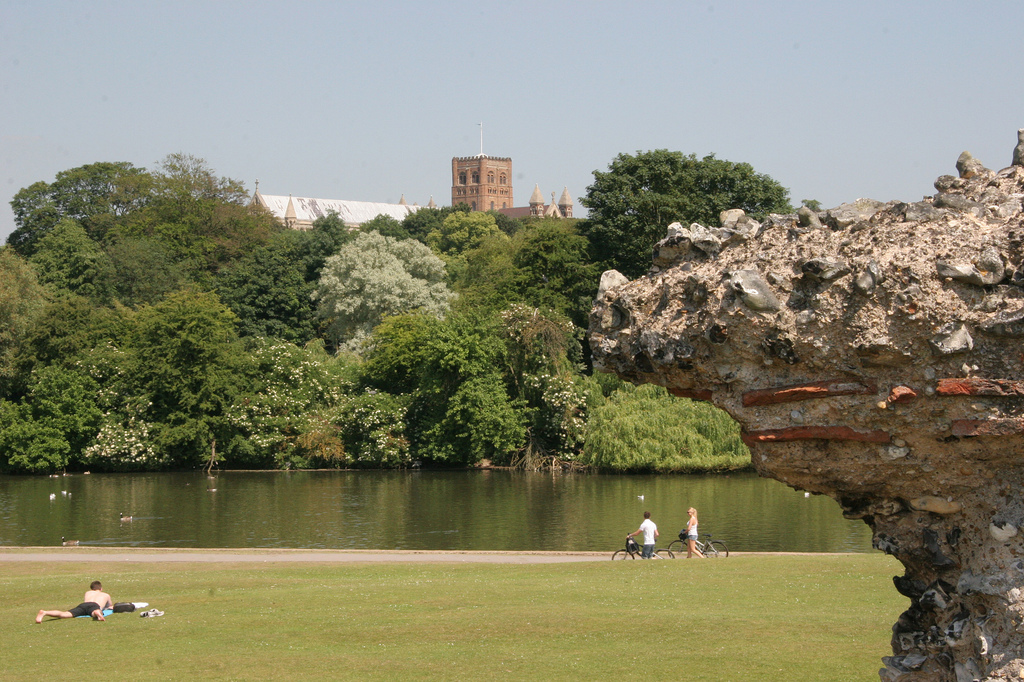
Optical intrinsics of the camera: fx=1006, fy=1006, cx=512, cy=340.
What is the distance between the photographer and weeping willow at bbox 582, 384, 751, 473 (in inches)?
1617

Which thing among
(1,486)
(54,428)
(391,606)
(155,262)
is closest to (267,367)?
(54,428)

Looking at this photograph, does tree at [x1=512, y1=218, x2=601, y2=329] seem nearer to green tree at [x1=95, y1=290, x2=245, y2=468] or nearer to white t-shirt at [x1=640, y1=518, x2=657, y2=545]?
green tree at [x1=95, y1=290, x2=245, y2=468]

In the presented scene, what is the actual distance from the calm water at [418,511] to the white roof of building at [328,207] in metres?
113

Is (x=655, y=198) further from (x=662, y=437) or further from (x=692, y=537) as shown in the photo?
(x=692, y=537)

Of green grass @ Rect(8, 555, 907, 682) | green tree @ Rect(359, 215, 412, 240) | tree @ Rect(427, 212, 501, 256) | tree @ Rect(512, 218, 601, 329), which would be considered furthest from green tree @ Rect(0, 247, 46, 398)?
tree @ Rect(427, 212, 501, 256)

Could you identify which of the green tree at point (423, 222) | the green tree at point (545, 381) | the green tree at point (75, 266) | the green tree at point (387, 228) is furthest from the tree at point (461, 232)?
the green tree at point (545, 381)

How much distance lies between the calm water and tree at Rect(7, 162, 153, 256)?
143 feet

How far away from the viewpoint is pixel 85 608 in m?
15.5

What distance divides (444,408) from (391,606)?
32.0 meters

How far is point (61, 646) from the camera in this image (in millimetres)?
13492

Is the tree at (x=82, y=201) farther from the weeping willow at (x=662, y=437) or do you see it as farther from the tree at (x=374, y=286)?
the weeping willow at (x=662, y=437)


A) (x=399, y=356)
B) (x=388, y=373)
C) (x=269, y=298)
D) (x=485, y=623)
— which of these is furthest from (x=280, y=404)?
(x=485, y=623)

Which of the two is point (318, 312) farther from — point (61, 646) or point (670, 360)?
point (670, 360)

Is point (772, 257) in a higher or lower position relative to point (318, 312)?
lower
